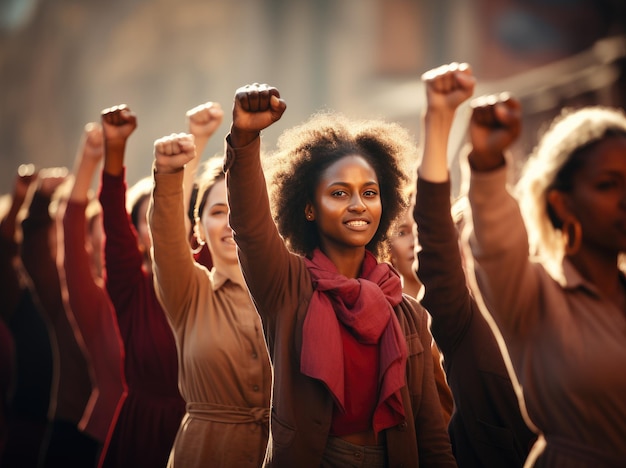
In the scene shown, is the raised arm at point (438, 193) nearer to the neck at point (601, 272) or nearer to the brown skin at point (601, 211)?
the brown skin at point (601, 211)

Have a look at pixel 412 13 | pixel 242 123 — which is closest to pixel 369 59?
pixel 412 13

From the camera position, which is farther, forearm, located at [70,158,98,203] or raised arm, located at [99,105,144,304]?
forearm, located at [70,158,98,203]

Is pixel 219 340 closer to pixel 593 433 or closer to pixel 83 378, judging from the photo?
pixel 593 433

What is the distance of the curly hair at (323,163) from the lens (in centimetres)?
326

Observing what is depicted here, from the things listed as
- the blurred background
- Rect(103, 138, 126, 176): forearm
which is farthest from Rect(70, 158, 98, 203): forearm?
the blurred background

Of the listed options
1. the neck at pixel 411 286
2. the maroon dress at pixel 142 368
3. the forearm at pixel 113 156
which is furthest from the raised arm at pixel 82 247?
the neck at pixel 411 286

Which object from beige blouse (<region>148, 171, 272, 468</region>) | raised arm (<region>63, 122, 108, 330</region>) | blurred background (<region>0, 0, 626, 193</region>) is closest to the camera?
beige blouse (<region>148, 171, 272, 468</region>)

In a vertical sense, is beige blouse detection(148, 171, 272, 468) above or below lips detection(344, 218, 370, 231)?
below

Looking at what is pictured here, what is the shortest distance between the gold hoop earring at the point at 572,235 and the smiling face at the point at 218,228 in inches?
63.2

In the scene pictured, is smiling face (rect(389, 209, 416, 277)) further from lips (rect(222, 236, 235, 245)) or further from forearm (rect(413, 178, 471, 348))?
forearm (rect(413, 178, 471, 348))

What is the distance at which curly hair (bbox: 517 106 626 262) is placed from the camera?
253 cm

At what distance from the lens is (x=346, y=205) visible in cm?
308

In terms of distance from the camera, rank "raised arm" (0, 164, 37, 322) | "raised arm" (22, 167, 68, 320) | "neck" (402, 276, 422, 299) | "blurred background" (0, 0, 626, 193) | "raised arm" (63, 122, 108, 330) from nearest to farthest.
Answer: "neck" (402, 276, 422, 299) → "raised arm" (63, 122, 108, 330) → "raised arm" (22, 167, 68, 320) → "raised arm" (0, 164, 37, 322) → "blurred background" (0, 0, 626, 193)

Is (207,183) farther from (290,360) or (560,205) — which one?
→ (560,205)
